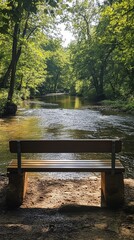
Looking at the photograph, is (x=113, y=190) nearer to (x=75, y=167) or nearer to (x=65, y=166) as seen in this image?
(x=75, y=167)

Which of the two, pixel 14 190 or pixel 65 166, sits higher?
pixel 65 166

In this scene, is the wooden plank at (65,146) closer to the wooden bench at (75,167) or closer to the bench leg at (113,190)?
the wooden bench at (75,167)

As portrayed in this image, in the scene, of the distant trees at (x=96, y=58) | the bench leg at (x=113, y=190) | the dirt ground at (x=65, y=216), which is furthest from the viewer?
the distant trees at (x=96, y=58)

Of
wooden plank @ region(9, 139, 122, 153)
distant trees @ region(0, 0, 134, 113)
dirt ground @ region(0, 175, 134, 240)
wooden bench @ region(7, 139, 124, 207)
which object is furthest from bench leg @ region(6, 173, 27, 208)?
distant trees @ region(0, 0, 134, 113)

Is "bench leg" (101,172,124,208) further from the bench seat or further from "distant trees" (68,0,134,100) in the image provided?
"distant trees" (68,0,134,100)

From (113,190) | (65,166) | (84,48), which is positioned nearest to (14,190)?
(65,166)

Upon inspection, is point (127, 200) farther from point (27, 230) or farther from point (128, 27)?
point (128, 27)

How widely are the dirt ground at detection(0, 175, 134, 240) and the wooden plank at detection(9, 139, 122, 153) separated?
99 cm

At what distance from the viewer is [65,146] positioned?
15.1 ft

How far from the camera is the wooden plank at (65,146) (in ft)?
15.0

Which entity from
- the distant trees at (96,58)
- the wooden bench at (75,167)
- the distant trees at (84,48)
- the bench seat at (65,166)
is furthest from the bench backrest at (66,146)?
the distant trees at (96,58)

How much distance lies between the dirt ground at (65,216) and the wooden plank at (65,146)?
39.1 inches

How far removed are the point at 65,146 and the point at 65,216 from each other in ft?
3.80

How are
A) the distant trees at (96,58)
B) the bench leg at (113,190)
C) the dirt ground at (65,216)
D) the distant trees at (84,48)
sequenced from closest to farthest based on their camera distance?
1. the dirt ground at (65,216)
2. the bench leg at (113,190)
3. the distant trees at (84,48)
4. the distant trees at (96,58)
